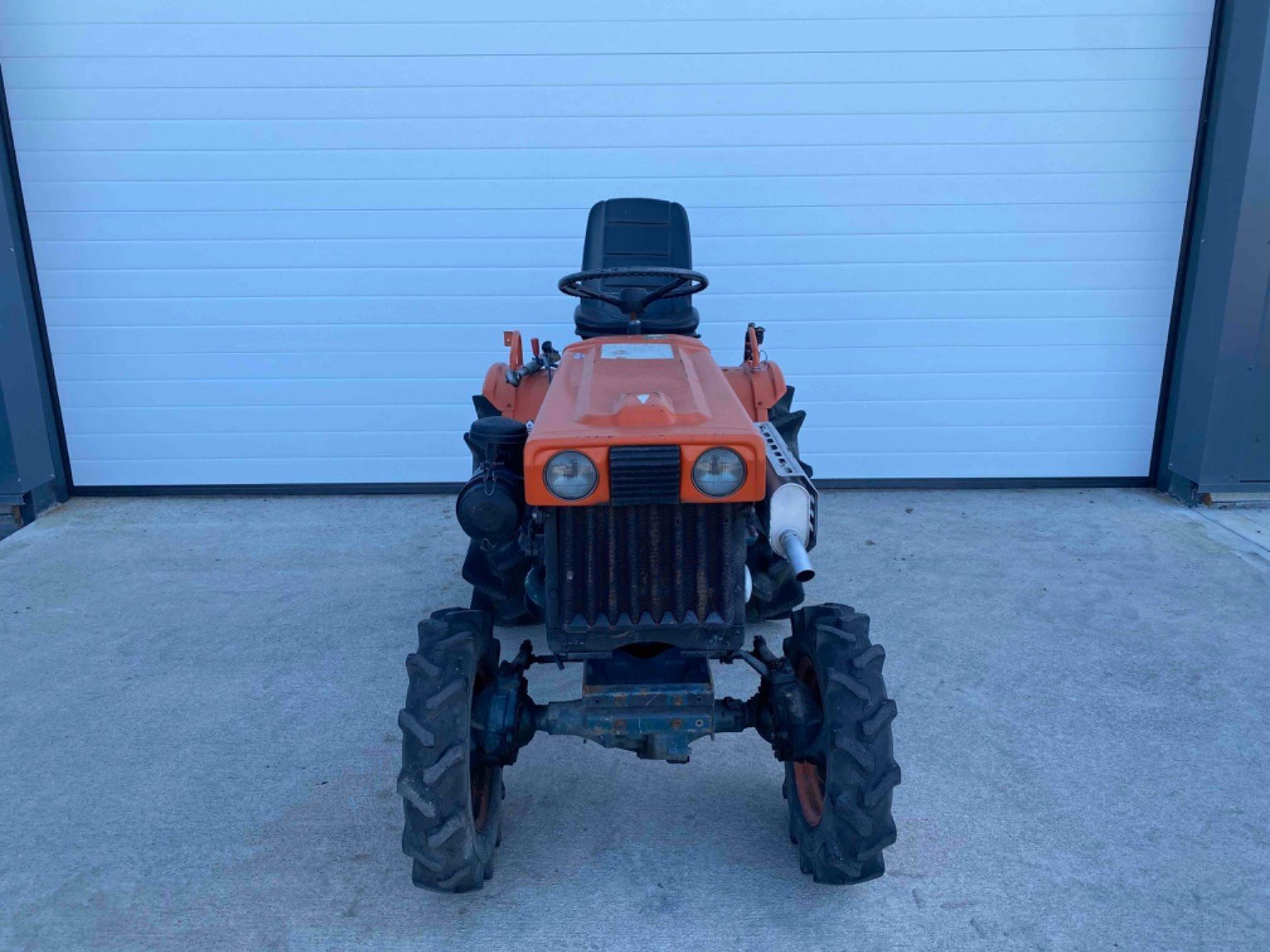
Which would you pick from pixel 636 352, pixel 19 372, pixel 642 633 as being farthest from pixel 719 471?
pixel 19 372

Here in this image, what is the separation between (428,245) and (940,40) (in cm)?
262

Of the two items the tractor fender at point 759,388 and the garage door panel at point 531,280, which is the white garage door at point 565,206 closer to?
the garage door panel at point 531,280

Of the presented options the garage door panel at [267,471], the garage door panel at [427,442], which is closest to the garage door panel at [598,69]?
the garage door panel at [427,442]

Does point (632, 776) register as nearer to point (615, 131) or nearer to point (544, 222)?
point (544, 222)

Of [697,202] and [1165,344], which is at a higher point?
[697,202]

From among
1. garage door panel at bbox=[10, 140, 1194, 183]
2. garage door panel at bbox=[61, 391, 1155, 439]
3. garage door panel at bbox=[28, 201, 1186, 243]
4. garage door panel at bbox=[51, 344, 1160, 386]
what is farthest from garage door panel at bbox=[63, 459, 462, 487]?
garage door panel at bbox=[10, 140, 1194, 183]

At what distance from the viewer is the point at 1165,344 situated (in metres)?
4.97

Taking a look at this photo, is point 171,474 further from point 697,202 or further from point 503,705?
point 503,705

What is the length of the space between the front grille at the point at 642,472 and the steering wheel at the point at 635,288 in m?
0.96

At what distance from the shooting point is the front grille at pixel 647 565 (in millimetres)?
2055

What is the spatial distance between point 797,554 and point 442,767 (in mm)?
844

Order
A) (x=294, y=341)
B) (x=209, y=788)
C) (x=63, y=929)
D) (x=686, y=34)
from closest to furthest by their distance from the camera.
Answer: (x=63, y=929) < (x=209, y=788) < (x=686, y=34) < (x=294, y=341)

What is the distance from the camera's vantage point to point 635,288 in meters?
3.25

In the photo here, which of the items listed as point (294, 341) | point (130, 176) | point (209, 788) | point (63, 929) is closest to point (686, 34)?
point (294, 341)
